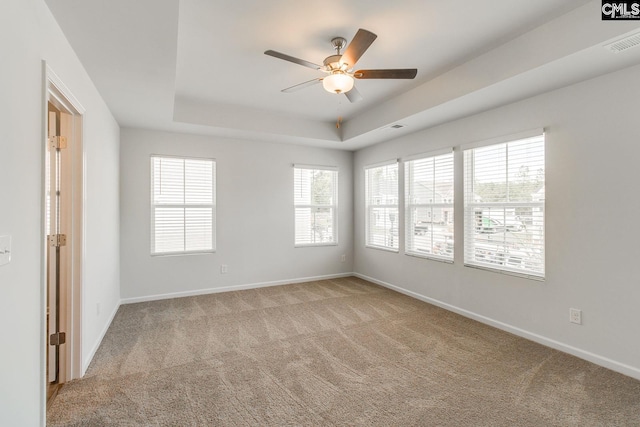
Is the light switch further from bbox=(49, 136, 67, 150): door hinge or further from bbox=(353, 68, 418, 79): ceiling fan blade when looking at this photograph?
bbox=(353, 68, 418, 79): ceiling fan blade

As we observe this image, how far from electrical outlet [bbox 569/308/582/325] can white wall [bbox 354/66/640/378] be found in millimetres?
36

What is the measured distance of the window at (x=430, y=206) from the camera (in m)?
4.29

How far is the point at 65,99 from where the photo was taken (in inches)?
87.4

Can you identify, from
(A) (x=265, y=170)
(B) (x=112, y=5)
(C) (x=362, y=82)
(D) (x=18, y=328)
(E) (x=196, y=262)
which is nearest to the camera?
(D) (x=18, y=328)

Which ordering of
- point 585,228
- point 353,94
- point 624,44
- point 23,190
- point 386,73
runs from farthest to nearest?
point 353,94, point 585,228, point 386,73, point 624,44, point 23,190

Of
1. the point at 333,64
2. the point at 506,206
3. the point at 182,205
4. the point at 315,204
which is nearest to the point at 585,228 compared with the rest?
the point at 506,206

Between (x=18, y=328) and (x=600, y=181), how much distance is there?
4223mm

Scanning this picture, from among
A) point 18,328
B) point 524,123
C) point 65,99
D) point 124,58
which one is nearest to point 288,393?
point 18,328

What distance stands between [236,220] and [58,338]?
9.60 feet

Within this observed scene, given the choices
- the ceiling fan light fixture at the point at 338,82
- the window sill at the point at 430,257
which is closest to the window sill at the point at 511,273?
the window sill at the point at 430,257

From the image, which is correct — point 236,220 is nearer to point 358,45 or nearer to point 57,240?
point 57,240

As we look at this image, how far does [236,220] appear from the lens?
5.21 meters

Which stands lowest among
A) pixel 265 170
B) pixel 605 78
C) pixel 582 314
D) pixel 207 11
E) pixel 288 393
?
pixel 288 393

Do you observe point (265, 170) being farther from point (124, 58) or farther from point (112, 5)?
point (112, 5)
